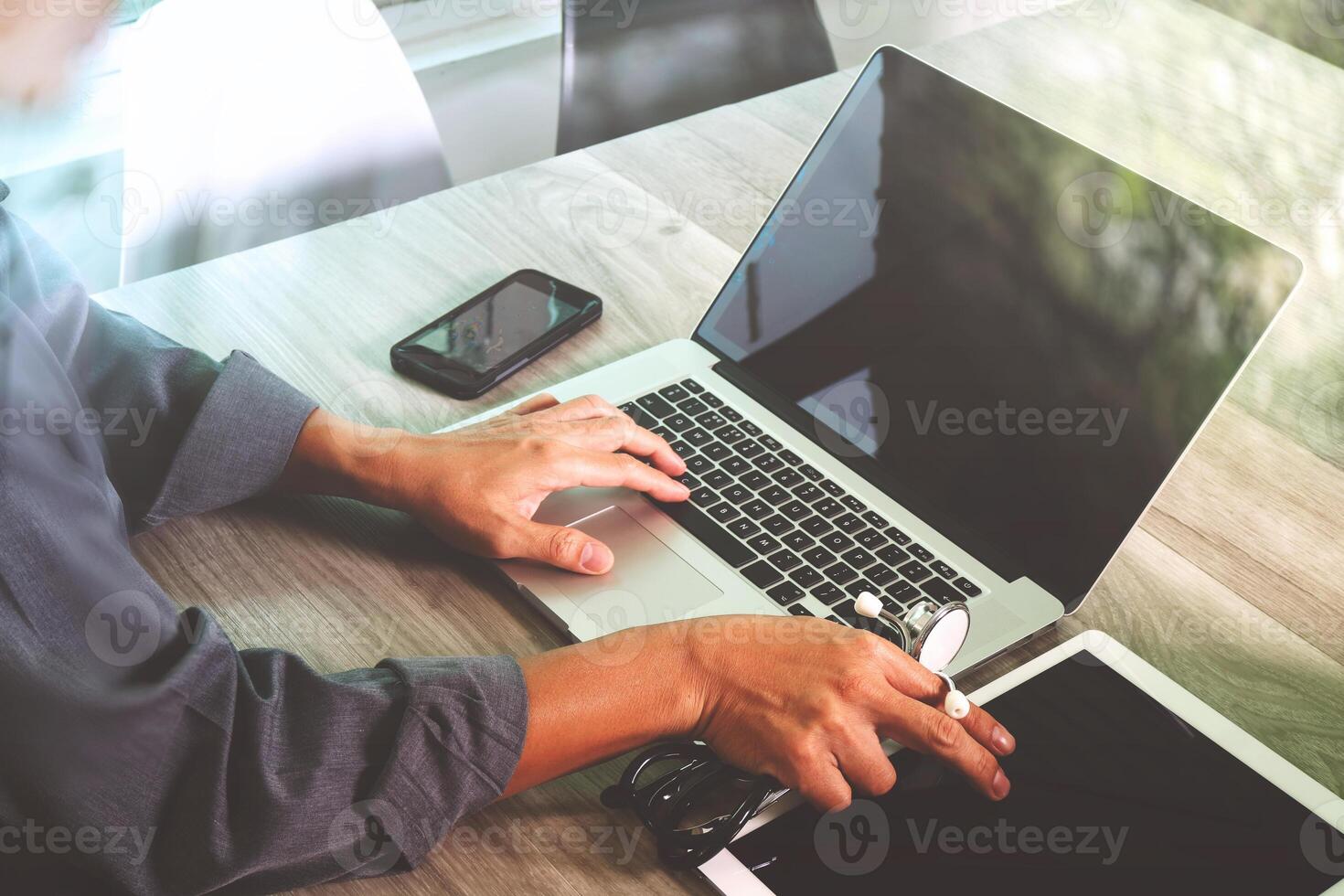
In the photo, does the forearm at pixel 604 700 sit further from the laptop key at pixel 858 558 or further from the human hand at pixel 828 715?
the laptop key at pixel 858 558

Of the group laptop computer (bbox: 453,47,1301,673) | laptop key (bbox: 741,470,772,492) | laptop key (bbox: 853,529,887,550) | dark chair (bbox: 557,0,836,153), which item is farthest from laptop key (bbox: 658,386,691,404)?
dark chair (bbox: 557,0,836,153)

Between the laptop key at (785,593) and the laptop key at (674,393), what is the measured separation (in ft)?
0.76

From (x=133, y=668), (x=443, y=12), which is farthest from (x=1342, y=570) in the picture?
(x=443, y=12)

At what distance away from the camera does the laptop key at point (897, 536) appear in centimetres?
86

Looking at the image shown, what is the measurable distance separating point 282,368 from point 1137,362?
692 mm

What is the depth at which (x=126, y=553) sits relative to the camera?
0.67 m

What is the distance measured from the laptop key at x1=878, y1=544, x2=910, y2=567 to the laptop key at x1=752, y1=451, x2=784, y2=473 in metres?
0.12

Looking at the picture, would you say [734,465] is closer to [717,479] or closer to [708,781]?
[717,479]

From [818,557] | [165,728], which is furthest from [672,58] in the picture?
[165,728]

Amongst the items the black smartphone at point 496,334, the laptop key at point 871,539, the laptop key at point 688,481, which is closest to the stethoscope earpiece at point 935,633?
the laptop key at point 871,539

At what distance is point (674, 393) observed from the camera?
1.00 meters

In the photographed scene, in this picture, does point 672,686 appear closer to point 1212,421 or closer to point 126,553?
point 126,553

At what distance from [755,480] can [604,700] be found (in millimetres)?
266

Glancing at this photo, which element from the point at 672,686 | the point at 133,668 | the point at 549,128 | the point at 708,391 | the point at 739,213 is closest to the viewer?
the point at 133,668
